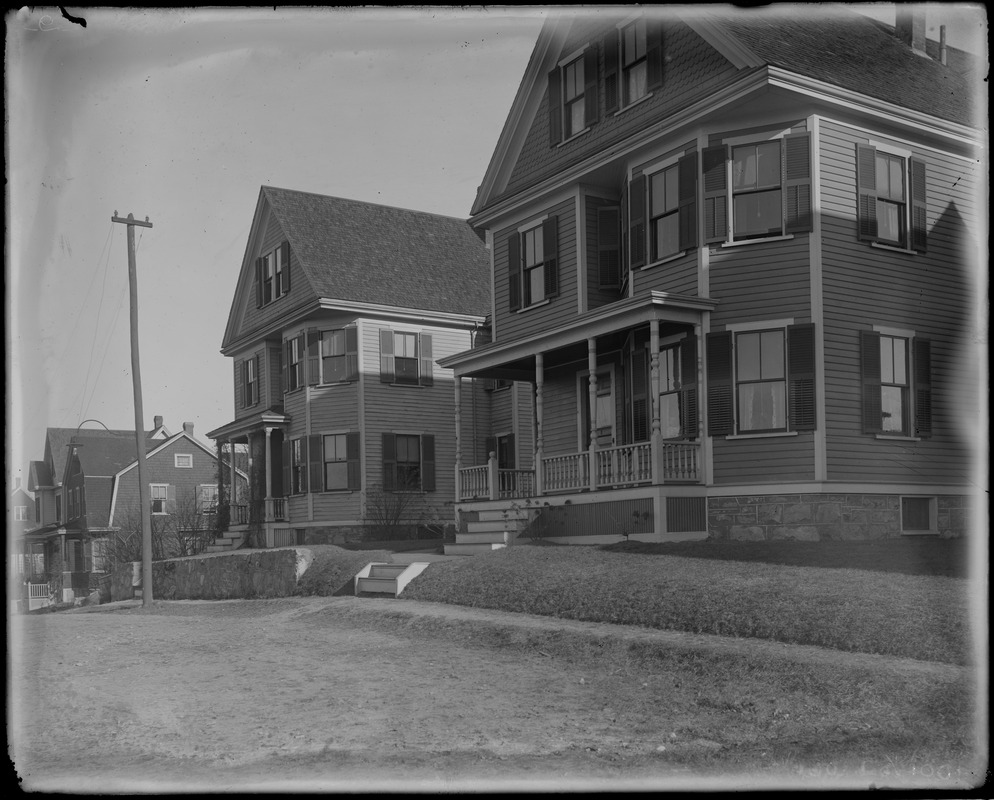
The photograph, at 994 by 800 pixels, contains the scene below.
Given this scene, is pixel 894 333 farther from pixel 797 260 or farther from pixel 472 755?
pixel 472 755

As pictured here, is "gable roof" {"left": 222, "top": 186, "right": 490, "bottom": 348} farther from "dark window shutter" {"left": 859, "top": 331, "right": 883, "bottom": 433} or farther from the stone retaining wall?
"dark window shutter" {"left": 859, "top": 331, "right": 883, "bottom": 433}

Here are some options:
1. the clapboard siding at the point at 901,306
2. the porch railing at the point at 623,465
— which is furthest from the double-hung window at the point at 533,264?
the clapboard siding at the point at 901,306

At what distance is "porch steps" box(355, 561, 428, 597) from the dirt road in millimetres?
3229

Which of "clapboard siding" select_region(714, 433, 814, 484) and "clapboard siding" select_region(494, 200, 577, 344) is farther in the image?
"clapboard siding" select_region(494, 200, 577, 344)

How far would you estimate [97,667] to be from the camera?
12000 millimetres

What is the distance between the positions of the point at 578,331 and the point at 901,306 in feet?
17.9

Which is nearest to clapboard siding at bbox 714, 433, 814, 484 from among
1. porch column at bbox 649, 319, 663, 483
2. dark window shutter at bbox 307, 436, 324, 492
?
porch column at bbox 649, 319, 663, 483

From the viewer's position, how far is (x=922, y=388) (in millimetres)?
18312

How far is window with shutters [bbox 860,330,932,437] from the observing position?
17.6m

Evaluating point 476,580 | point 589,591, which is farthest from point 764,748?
point 476,580

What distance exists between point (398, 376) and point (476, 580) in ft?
54.4

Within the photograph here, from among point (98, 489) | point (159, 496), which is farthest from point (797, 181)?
point (98, 489)

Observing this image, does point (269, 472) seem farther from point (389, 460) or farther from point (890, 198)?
point (890, 198)

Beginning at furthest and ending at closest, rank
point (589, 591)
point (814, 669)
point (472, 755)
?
point (589, 591)
point (814, 669)
point (472, 755)
